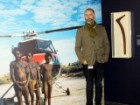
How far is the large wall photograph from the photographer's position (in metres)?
3.82

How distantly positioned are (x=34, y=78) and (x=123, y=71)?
1455mm

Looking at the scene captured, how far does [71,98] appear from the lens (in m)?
4.49

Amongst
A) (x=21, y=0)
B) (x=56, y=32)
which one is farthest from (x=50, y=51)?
(x=21, y=0)

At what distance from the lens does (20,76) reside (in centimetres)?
392

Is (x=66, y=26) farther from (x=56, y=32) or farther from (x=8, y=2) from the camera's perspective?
(x=8, y=2)

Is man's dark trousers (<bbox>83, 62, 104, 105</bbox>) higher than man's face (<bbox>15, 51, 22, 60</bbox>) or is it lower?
lower

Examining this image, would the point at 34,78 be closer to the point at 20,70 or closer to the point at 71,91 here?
the point at 20,70

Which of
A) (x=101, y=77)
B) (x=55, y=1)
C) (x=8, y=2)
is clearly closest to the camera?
(x=8, y=2)

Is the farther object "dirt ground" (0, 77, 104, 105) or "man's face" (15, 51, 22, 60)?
"dirt ground" (0, 77, 104, 105)

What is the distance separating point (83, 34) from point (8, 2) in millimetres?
1180

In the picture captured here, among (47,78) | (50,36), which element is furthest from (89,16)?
(47,78)

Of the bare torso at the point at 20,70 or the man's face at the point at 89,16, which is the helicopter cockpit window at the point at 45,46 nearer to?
the bare torso at the point at 20,70

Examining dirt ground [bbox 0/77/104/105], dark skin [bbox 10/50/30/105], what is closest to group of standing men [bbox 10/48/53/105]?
dark skin [bbox 10/50/30/105]

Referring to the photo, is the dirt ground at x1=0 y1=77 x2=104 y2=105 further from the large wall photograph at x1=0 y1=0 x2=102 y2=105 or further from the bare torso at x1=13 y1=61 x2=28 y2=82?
the bare torso at x1=13 y1=61 x2=28 y2=82
